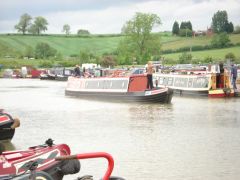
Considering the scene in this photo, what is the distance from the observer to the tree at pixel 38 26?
586 feet

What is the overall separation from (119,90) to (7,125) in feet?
59.4

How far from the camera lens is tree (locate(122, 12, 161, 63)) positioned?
349ft

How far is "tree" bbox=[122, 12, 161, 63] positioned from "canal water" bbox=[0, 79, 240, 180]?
7845 cm

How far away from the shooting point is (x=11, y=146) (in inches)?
578

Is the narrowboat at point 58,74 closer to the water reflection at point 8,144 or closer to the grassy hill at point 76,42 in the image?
the grassy hill at point 76,42

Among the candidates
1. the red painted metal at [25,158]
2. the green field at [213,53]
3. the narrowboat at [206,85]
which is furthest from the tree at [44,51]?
the red painted metal at [25,158]

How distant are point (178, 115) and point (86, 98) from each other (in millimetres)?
12842

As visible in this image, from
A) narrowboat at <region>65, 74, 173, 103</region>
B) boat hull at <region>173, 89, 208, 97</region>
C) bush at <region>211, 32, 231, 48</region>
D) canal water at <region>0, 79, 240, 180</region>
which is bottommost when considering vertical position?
canal water at <region>0, 79, 240, 180</region>

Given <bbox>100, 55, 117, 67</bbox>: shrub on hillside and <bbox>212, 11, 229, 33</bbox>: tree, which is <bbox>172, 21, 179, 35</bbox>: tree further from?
<bbox>100, 55, 117, 67</bbox>: shrub on hillside

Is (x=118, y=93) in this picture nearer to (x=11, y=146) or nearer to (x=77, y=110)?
(x=77, y=110)

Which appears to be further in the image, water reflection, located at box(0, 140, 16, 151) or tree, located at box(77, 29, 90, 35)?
tree, located at box(77, 29, 90, 35)

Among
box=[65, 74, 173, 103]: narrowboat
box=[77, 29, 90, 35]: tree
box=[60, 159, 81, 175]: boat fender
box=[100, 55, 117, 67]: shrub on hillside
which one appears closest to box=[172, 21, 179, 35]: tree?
box=[77, 29, 90, 35]: tree

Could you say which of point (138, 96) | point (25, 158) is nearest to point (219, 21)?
point (138, 96)

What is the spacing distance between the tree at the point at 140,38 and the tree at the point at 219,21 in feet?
145
